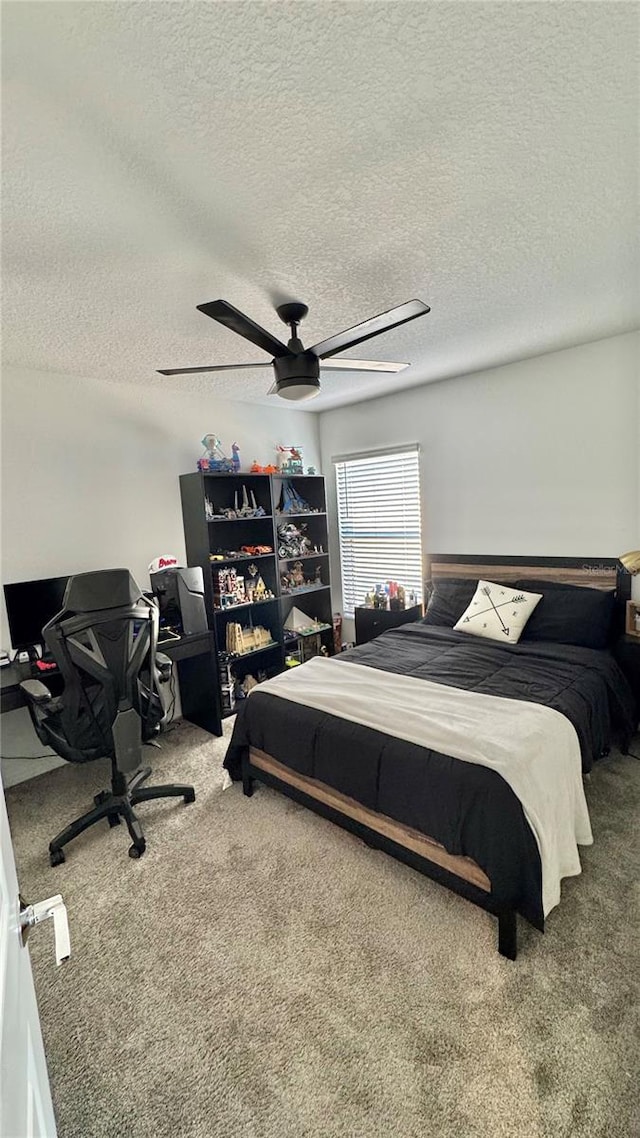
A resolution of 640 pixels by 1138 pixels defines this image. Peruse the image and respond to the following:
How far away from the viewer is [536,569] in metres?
3.44

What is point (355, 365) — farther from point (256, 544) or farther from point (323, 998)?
point (323, 998)

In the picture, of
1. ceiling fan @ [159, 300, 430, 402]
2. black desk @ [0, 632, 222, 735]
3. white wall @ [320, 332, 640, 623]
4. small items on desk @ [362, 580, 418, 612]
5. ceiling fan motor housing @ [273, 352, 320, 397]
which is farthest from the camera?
small items on desk @ [362, 580, 418, 612]

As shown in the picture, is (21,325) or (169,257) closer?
(169,257)

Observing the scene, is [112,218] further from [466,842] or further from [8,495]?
[466,842]

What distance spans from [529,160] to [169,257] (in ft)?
4.09

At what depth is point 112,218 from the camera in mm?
1531

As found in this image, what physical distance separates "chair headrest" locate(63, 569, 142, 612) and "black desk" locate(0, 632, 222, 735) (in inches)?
26.3

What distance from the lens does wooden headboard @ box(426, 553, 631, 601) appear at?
3102 millimetres

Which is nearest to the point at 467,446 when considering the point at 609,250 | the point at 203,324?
the point at 609,250

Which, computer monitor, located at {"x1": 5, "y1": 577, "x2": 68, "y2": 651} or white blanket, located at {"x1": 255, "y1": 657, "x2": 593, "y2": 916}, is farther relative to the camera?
computer monitor, located at {"x1": 5, "y1": 577, "x2": 68, "y2": 651}

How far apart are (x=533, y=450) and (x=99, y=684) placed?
316cm

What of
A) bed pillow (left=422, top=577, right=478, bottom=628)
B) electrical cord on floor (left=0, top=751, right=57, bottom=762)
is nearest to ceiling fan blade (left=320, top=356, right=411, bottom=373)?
bed pillow (left=422, top=577, right=478, bottom=628)

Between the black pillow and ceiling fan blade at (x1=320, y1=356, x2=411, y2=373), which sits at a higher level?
ceiling fan blade at (x1=320, y1=356, x2=411, y2=373)

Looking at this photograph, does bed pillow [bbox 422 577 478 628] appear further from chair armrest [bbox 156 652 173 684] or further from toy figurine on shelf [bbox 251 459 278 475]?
chair armrest [bbox 156 652 173 684]
